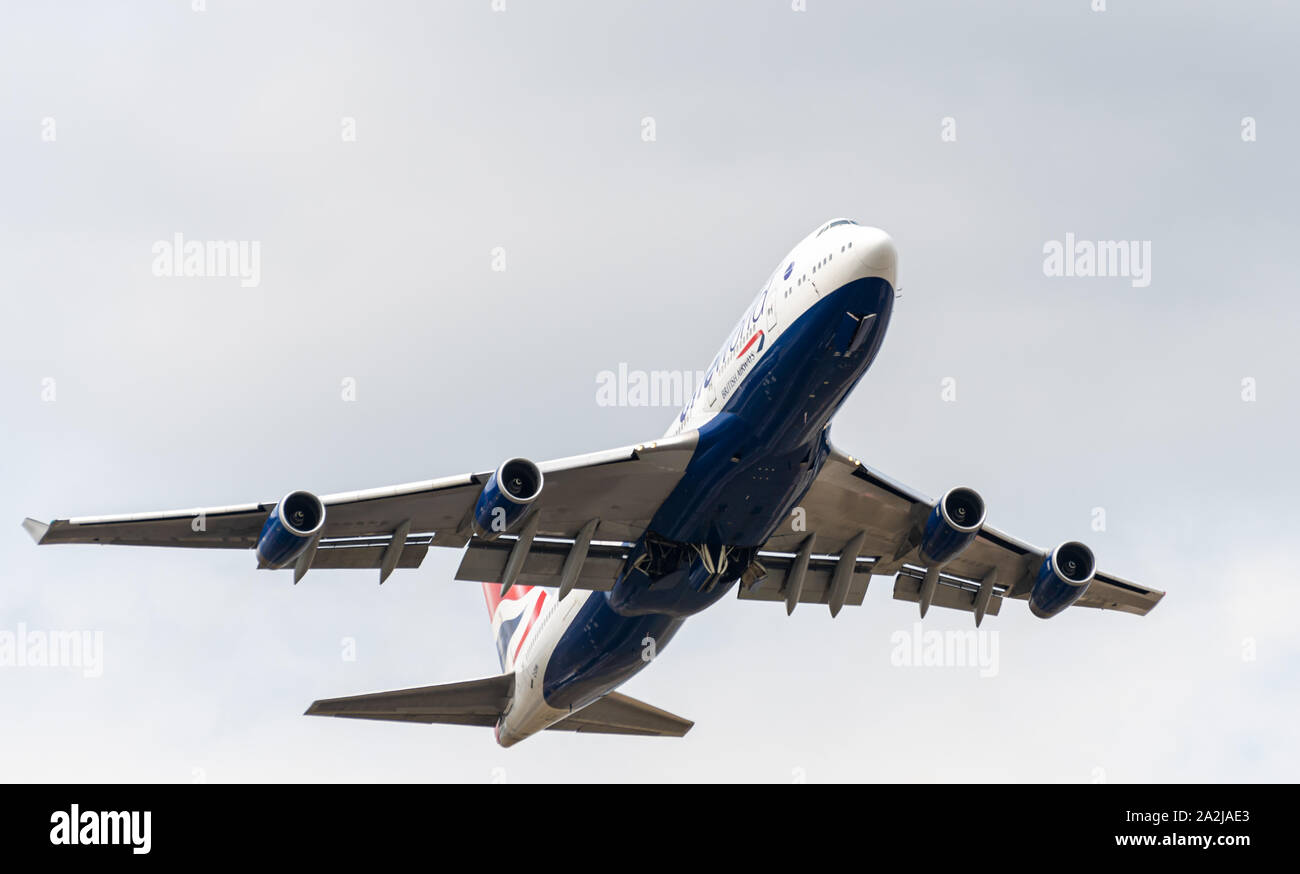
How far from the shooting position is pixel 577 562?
123ft

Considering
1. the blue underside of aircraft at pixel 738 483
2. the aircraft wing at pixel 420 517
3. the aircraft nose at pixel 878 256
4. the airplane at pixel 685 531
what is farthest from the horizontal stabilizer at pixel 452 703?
the aircraft nose at pixel 878 256

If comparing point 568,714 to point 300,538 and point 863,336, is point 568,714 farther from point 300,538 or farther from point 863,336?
point 863,336

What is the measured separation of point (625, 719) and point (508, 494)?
14961 mm

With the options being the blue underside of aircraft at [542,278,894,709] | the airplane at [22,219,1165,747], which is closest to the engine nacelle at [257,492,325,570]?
the airplane at [22,219,1165,747]

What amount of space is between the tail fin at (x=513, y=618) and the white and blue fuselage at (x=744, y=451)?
92.7 inches

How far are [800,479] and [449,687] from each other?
1452cm

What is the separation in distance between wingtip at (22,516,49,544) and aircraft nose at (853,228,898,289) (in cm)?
1720

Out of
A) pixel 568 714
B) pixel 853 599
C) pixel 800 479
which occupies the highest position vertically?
pixel 800 479

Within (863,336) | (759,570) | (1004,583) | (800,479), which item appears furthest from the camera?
(1004,583)

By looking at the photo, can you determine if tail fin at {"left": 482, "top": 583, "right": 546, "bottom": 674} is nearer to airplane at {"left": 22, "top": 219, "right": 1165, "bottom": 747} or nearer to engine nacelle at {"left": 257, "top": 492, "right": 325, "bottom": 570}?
airplane at {"left": 22, "top": 219, "right": 1165, "bottom": 747}

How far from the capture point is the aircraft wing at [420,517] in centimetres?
3306

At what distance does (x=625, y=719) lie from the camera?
4522 centimetres

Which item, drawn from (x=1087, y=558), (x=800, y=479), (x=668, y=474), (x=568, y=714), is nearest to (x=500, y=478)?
(x=668, y=474)

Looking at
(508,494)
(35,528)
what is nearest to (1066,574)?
(508,494)
